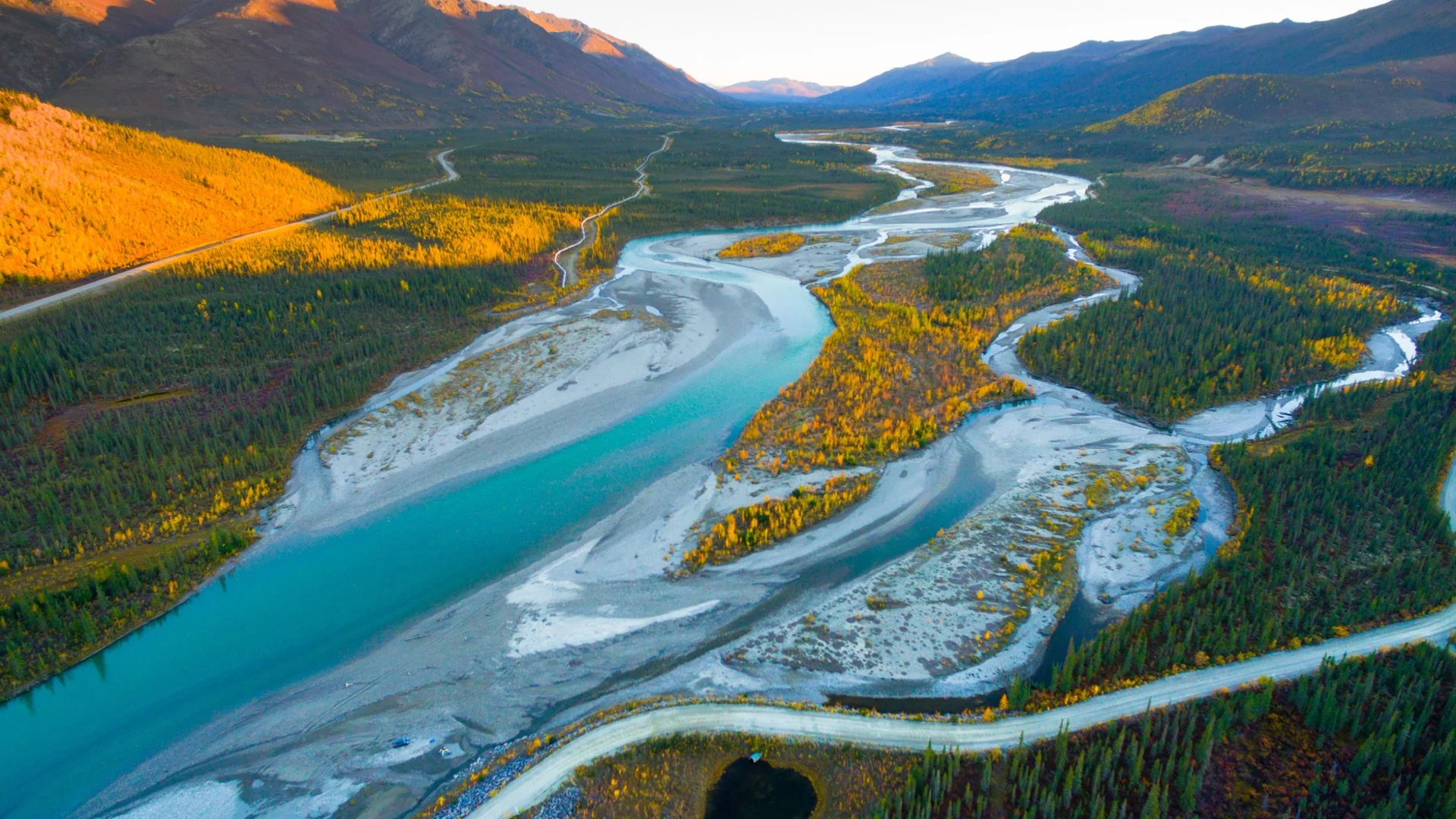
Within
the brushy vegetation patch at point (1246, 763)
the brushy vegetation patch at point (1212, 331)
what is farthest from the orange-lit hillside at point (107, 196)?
the brushy vegetation patch at point (1212, 331)

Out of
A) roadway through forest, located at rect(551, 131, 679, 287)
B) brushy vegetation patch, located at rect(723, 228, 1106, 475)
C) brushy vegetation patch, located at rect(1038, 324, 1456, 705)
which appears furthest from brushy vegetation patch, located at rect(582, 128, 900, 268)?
brushy vegetation patch, located at rect(1038, 324, 1456, 705)

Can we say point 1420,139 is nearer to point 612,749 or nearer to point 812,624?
point 812,624

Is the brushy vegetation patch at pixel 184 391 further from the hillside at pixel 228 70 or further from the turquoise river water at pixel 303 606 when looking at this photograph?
the hillside at pixel 228 70

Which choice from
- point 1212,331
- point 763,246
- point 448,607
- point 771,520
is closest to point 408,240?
point 763,246

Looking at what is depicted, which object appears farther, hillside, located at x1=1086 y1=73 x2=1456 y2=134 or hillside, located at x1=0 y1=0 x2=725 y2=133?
hillside, located at x1=1086 y1=73 x2=1456 y2=134

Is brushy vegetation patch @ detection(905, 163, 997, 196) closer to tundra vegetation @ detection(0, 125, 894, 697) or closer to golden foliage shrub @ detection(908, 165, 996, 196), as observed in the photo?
golden foliage shrub @ detection(908, 165, 996, 196)

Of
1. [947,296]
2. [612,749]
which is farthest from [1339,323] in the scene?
[612,749]
